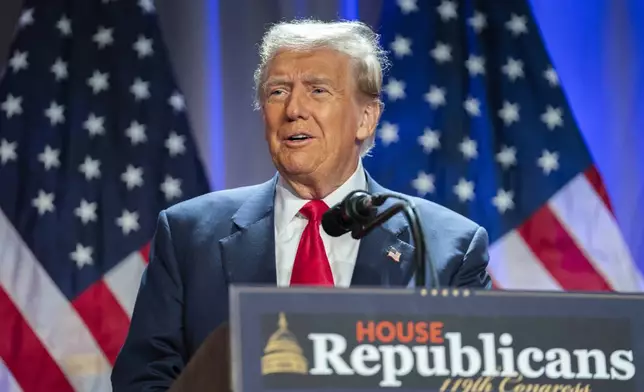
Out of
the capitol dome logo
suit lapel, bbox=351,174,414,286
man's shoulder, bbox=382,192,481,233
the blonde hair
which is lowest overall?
suit lapel, bbox=351,174,414,286

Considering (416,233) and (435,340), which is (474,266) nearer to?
(416,233)

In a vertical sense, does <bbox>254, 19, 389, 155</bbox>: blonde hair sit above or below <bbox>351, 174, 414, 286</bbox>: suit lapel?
above

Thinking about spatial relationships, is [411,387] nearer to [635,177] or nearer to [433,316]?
[433,316]

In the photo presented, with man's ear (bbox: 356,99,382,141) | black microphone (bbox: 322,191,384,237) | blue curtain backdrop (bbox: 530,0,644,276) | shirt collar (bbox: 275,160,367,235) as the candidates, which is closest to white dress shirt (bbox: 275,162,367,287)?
shirt collar (bbox: 275,160,367,235)

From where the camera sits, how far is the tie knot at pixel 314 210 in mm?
2473

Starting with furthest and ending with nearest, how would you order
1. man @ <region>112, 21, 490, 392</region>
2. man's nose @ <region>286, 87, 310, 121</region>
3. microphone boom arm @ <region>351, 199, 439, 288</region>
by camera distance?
man's nose @ <region>286, 87, 310, 121</region>
man @ <region>112, 21, 490, 392</region>
microphone boom arm @ <region>351, 199, 439, 288</region>

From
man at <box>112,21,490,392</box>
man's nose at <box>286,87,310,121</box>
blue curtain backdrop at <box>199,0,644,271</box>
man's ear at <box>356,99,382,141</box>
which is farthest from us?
blue curtain backdrop at <box>199,0,644,271</box>

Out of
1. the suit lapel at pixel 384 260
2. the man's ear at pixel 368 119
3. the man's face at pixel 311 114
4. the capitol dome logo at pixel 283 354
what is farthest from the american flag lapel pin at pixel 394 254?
the capitol dome logo at pixel 283 354

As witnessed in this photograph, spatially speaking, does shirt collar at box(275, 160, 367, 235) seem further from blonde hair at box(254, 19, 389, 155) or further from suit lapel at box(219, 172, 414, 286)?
blonde hair at box(254, 19, 389, 155)

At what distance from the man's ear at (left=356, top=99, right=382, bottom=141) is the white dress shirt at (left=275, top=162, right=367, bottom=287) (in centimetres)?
14

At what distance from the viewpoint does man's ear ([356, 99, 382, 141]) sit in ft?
8.74

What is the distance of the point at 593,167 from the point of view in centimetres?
354

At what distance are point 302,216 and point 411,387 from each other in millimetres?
1212

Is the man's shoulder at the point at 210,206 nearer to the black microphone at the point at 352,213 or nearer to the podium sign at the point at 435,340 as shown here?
the black microphone at the point at 352,213
